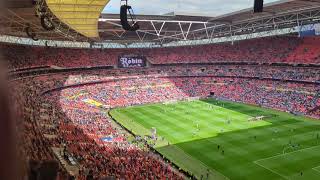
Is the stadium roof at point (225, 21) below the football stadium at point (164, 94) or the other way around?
the other way around

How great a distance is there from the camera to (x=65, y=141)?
26.8 meters

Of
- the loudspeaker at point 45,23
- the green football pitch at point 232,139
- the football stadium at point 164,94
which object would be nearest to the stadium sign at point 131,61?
the football stadium at point 164,94

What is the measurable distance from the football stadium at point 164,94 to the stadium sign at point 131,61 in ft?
0.92

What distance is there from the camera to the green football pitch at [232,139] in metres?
27.4

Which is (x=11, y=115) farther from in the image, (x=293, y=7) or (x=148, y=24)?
(x=148, y=24)

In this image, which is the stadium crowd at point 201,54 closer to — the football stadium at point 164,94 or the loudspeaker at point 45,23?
the football stadium at point 164,94

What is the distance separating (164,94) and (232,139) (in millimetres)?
28434

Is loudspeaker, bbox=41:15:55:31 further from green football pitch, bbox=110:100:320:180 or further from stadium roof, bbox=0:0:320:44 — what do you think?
green football pitch, bbox=110:100:320:180

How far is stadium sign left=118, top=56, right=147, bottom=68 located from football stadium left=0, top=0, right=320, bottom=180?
280 mm

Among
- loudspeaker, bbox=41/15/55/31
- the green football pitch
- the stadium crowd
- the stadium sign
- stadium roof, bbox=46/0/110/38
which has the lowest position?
the green football pitch

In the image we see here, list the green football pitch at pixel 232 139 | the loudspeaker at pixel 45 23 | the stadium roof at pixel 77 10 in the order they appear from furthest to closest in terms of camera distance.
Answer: the green football pitch at pixel 232 139
the stadium roof at pixel 77 10
the loudspeaker at pixel 45 23

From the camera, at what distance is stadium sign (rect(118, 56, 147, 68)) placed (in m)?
69.3

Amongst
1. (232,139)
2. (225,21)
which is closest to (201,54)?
(225,21)

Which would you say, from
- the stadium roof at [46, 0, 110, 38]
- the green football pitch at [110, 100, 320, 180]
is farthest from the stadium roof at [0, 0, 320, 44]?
the green football pitch at [110, 100, 320, 180]
